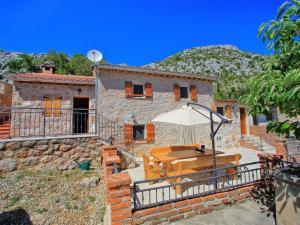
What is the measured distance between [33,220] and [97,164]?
3.78 m

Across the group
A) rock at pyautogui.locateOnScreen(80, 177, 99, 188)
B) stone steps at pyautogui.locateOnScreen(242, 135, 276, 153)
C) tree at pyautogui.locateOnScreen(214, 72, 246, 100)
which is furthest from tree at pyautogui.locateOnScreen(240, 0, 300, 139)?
tree at pyautogui.locateOnScreen(214, 72, 246, 100)

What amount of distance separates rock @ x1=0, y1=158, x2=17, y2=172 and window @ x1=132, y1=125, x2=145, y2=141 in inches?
244

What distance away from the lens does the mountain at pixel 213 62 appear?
158ft

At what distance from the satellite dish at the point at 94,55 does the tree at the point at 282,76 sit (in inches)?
395

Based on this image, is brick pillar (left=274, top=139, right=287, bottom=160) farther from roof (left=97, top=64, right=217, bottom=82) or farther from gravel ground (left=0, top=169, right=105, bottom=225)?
roof (left=97, top=64, right=217, bottom=82)

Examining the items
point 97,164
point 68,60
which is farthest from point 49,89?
point 68,60

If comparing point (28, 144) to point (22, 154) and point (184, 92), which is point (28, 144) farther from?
point (184, 92)

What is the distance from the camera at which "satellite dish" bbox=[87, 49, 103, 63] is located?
10.7 meters

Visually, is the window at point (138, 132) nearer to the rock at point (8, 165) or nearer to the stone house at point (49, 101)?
the stone house at point (49, 101)

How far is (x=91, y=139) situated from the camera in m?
7.76

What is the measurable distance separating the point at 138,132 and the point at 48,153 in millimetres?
5424

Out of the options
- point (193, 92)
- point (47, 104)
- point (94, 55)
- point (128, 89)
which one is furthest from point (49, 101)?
point (193, 92)

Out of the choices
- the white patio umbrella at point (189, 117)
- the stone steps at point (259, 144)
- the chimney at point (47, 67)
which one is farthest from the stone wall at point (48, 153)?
the stone steps at point (259, 144)

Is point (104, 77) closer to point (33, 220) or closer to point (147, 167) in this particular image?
point (147, 167)
